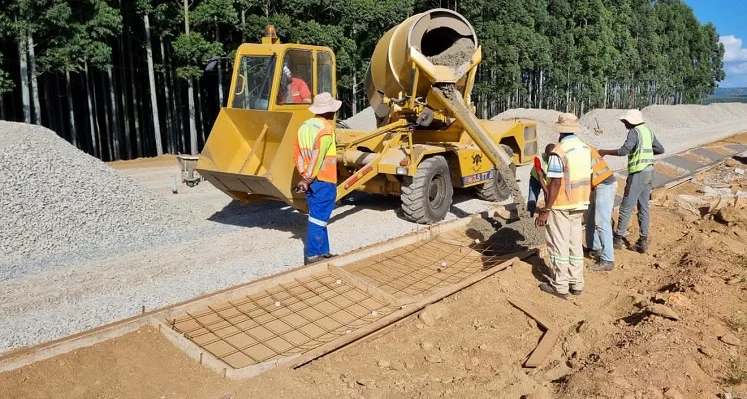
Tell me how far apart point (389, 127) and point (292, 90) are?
1650 mm

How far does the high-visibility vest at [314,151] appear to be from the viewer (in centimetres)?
615

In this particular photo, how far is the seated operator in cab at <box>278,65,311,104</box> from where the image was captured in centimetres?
741

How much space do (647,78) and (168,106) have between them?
147 feet

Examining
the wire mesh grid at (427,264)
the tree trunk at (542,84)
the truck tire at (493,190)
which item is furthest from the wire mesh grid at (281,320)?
the tree trunk at (542,84)

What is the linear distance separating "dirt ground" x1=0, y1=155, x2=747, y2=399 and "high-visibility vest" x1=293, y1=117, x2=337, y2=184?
6.64 feet

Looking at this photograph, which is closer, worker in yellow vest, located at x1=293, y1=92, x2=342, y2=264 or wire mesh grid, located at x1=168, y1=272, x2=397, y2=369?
wire mesh grid, located at x1=168, y1=272, x2=397, y2=369

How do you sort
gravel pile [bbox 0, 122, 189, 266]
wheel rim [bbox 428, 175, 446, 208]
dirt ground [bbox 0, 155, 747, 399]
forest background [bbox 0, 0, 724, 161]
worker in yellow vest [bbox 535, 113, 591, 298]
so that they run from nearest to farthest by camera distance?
1. dirt ground [bbox 0, 155, 747, 399]
2. worker in yellow vest [bbox 535, 113, 591, 298]
3. gravel pile [bbox 0, 122, 189, 266]
4. wheel rim [bbox 428, 175, 446, 208]
5. forest background [bbox 0, 0, 724, 161]

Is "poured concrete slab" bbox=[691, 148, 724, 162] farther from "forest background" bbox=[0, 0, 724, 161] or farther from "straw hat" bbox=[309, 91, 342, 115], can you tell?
"straw hat" bbox=[309, 91, 342, 115]

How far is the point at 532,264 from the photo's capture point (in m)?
6.38

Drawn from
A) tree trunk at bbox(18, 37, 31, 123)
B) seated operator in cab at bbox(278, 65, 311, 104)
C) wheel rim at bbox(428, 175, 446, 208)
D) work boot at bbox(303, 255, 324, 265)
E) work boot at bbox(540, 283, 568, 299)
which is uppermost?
tree trunk at bbox(18, 37, 31, 123)

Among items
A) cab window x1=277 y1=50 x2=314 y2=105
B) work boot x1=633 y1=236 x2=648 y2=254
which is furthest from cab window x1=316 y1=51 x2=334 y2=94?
work boot x1=633 y1=236 x2=648 y2=254

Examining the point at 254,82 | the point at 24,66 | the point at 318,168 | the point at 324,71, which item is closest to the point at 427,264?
the point at 318,168

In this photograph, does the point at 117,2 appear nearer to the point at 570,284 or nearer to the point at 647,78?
the point at 570,284

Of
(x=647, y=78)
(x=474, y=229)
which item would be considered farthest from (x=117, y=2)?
(x=647, y=78)
